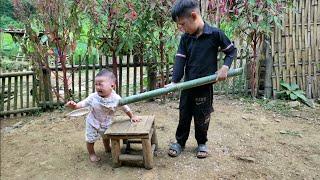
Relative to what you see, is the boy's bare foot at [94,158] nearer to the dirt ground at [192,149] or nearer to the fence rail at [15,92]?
the dirt ground at [192,149]

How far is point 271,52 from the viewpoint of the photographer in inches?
244

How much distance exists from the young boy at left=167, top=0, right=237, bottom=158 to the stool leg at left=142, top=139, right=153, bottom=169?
1.28ft

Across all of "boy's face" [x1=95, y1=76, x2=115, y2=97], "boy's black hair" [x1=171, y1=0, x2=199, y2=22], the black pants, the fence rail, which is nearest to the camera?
"boy's black hair" [x1=171, y1=0, x2=199, y2=22]

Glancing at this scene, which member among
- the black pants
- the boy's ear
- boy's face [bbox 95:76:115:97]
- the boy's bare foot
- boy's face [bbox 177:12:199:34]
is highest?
the boy's ear

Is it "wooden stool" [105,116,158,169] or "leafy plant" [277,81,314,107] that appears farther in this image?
"leafy plant" [277,81,314,107]

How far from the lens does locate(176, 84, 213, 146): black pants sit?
353cm

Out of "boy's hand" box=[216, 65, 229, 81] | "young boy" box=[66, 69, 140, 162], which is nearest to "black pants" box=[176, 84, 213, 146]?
"boy's hand" box=[216, 65, 229, 81]

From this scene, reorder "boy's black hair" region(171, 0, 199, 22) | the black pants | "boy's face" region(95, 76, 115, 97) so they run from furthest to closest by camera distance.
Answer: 1. the black pants
2. "boy's face" region(95, 76, 115, 97)
3. "boy's black hair" region(171, 0, 199, 22)

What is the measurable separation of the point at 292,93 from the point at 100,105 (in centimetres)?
397

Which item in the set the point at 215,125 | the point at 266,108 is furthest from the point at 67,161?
the point at 266,108

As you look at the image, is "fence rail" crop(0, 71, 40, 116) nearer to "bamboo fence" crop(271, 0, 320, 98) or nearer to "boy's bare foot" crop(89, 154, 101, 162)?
"boy's bare foot" crop(89, 154, 101, 162)

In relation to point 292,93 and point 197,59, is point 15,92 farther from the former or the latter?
point 292,93

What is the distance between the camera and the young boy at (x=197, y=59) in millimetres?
3271

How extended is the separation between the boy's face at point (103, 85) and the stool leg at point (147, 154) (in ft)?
1.92
